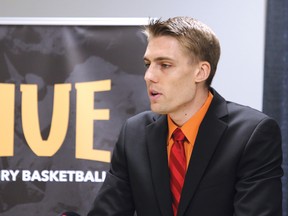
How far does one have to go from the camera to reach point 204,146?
1.53 metres

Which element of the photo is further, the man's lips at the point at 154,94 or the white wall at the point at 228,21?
the white wall at the point at 228,21

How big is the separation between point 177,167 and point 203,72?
0.32m

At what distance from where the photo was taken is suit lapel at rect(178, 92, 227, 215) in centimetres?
147

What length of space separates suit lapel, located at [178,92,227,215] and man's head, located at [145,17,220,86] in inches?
6.3

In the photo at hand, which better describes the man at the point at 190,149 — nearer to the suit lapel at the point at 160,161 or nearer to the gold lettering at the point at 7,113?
the suit lapel at the point at 160,161

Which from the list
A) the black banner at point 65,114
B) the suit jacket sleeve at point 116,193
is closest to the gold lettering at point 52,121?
the black banner at point 65,114

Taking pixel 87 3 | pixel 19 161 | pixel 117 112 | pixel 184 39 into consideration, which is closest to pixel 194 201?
pixel 184 39

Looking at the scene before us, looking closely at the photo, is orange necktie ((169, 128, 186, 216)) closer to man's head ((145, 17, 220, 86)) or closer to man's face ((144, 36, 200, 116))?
man's face ((144, 36, 200, 116))

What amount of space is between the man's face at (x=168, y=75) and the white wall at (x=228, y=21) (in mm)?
1246

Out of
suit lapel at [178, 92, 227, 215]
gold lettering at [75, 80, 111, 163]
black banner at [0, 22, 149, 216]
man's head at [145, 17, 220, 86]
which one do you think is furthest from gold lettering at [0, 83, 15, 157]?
suit lapel at [178, 92, 227, 215]

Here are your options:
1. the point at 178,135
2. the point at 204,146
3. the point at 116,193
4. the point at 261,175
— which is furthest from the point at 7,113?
the point at 261,175

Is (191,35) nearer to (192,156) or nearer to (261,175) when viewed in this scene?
(192,156)

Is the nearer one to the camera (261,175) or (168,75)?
(261,175)

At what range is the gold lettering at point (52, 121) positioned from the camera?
2551 mm
